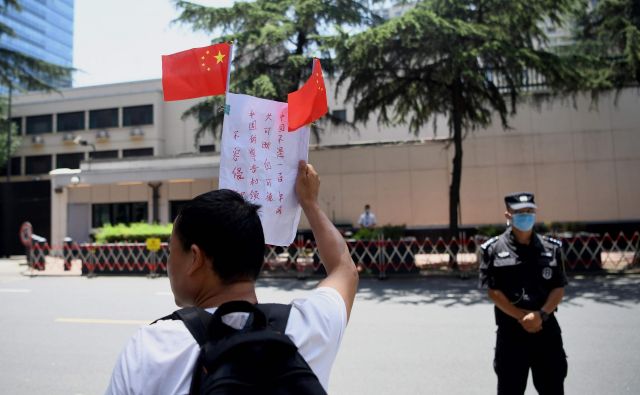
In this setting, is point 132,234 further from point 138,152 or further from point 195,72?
point 195,72

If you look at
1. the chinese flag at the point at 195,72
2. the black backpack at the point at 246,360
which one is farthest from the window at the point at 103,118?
the black backpack at the point at 246,360

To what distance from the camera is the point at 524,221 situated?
3.74 metres

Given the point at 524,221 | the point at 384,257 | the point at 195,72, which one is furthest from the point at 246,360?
the point at 384,257

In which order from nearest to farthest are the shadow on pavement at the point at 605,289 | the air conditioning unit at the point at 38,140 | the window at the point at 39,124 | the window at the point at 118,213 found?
1. the shadow on pavement at the point at 605,289
2. the window at the point at 118,213
3. the air conditioning unit at the point at 38,140
4. the window at the point at 39,124

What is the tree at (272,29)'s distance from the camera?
1567 centimetres

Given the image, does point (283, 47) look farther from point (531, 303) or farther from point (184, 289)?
point (184, 289)

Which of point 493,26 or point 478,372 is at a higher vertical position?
point 493,26

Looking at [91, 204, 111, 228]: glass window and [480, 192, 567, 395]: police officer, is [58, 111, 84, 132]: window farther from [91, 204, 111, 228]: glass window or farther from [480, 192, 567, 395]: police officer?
[480, 192, 567, 395]: police officer

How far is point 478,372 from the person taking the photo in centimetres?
532

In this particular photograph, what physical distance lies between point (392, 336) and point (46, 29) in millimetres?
85009

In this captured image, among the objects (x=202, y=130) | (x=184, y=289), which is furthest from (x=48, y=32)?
(x=184, y=289)

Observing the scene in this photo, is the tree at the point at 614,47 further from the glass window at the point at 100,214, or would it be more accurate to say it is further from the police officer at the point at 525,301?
the glass window at the point at 100,214

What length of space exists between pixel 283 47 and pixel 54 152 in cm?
2269

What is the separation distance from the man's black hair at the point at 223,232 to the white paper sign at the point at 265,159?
51cm
